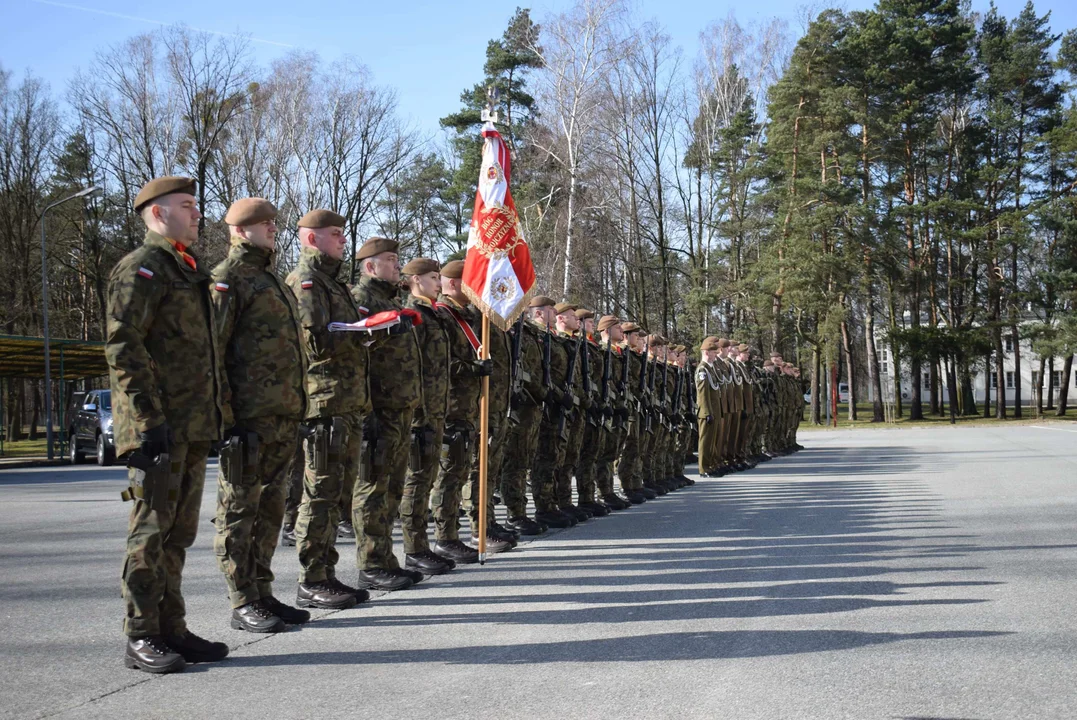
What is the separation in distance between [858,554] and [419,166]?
44891 millimetres

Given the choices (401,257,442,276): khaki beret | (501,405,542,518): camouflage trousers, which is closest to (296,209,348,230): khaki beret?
(401,257,442,276): khaki beret

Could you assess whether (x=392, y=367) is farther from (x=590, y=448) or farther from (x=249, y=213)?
(x=590, y=448)

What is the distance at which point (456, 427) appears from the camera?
331 inches

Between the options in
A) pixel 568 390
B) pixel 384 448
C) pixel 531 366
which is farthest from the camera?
pixel 568 390

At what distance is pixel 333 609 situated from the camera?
638 cm

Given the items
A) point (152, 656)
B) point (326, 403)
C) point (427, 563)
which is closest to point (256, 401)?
point (326, 403)

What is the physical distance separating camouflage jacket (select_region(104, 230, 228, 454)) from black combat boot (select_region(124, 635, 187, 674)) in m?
0.87

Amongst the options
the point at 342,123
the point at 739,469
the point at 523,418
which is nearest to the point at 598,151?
the point at 342,123

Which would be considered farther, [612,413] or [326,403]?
[612,413]

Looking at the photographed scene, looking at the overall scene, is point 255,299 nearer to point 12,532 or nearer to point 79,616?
point 79,616

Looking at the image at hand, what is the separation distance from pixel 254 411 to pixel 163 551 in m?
0.92

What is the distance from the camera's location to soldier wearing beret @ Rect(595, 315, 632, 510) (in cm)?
1198

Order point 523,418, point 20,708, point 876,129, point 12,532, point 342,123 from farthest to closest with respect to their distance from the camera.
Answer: point 876,129 → point 342,123 → point 12,532 → point 523,418 → point 20,708

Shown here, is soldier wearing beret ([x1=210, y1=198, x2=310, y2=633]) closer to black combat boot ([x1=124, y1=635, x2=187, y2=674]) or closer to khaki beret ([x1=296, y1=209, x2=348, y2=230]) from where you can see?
khaki beret ([x1=296, y1=209, x2=348, y2=230])
